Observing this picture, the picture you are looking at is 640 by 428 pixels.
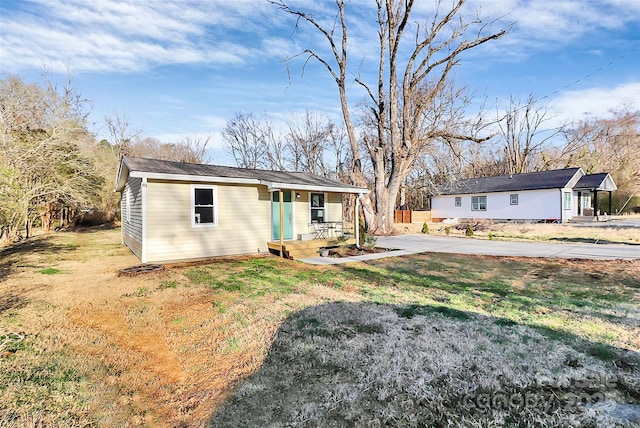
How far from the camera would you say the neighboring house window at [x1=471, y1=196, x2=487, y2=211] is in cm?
2739

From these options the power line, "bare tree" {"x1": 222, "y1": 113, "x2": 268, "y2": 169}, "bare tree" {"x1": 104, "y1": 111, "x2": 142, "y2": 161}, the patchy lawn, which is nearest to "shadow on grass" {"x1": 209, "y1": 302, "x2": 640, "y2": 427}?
the patchy lawn

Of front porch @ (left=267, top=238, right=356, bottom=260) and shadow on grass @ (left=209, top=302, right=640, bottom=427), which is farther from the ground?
front porch @ (left=267, top=238, right=356, bottom=260)

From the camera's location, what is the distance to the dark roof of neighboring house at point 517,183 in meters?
23.5

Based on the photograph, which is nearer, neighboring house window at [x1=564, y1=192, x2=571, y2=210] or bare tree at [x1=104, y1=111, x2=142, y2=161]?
neighboring house window at [x1=564, y1=192, x2=571, y2=210]

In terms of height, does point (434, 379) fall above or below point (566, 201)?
below

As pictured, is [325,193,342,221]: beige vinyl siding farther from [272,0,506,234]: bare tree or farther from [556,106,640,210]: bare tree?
[556,106,640,210]: bare tree

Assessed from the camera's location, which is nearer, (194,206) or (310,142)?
(194,206)

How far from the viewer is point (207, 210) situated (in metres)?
9.87

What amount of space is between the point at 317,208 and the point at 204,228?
4.42 m

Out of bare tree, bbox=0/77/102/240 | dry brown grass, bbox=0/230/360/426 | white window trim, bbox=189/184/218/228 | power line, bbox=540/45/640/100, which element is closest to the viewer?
dry brown grass, bbox=0/230/360/426

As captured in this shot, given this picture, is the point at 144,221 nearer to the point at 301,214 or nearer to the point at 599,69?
the point at 301,214

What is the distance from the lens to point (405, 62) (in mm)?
18469

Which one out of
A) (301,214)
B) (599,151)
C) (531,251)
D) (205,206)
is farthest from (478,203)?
(205,206)

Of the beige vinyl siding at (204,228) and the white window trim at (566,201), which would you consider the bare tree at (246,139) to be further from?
the white window trim at (566,201)
